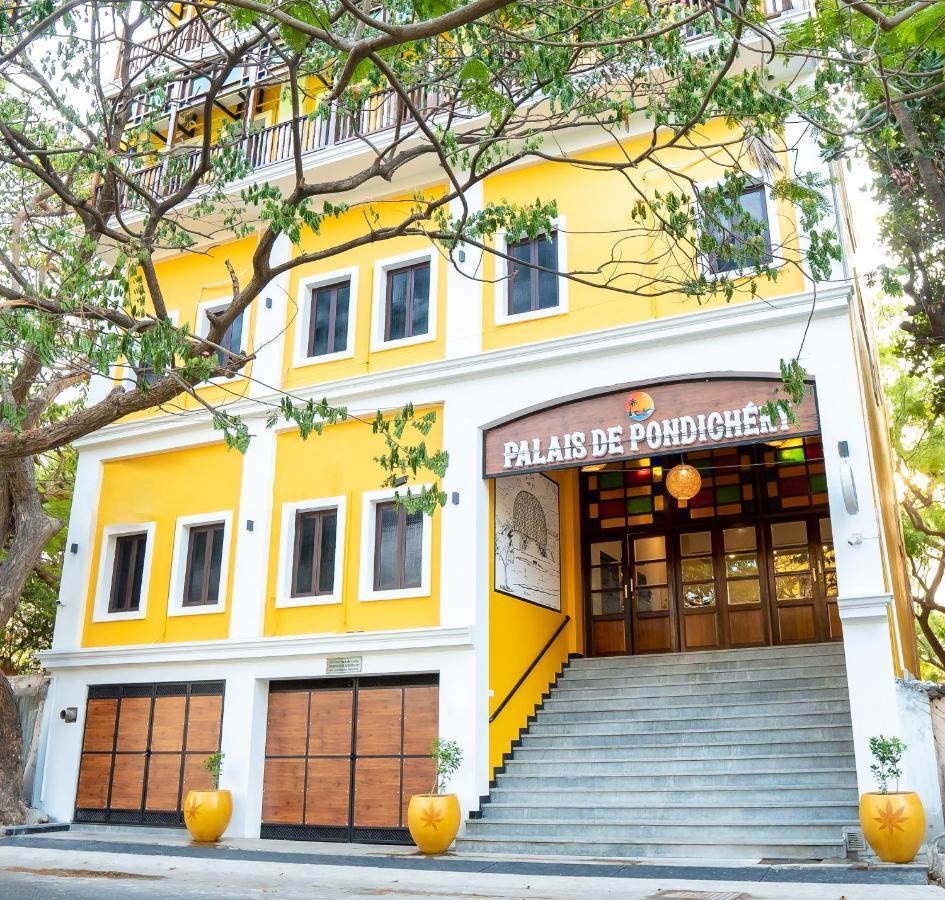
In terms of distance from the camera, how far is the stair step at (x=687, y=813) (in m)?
8.87

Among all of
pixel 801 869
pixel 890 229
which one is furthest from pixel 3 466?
pixel 890 229

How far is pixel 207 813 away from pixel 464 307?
6.73 m

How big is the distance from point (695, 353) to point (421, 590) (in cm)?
415

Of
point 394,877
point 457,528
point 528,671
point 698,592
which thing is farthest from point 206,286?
point 394,877

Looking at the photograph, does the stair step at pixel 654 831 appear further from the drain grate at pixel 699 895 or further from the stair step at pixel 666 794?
the drain grate at pixel 699 895

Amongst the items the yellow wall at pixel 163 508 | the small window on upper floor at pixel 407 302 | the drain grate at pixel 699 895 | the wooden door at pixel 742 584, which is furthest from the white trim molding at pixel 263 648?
the drain grate at pixel 699 895

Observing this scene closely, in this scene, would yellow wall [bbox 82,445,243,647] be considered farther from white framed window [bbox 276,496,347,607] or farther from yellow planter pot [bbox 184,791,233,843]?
yellow planter pot [bbox 184,791,233,843]

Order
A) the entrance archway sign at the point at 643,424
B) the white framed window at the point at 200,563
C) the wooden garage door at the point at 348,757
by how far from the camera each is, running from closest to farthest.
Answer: the entrance archway sign at the point at 643,424 < the wooden garage door at the point at 348,757 < the white framed window at the point at 200,563

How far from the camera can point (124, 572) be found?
13.9m

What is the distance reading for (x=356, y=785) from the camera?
11203mm

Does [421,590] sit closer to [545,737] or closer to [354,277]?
[545,737]

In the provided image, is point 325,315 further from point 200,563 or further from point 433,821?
point 433,821

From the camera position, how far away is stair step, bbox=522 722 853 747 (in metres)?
10.0

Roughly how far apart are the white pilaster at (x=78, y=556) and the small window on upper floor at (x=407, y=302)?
5.07 metres
